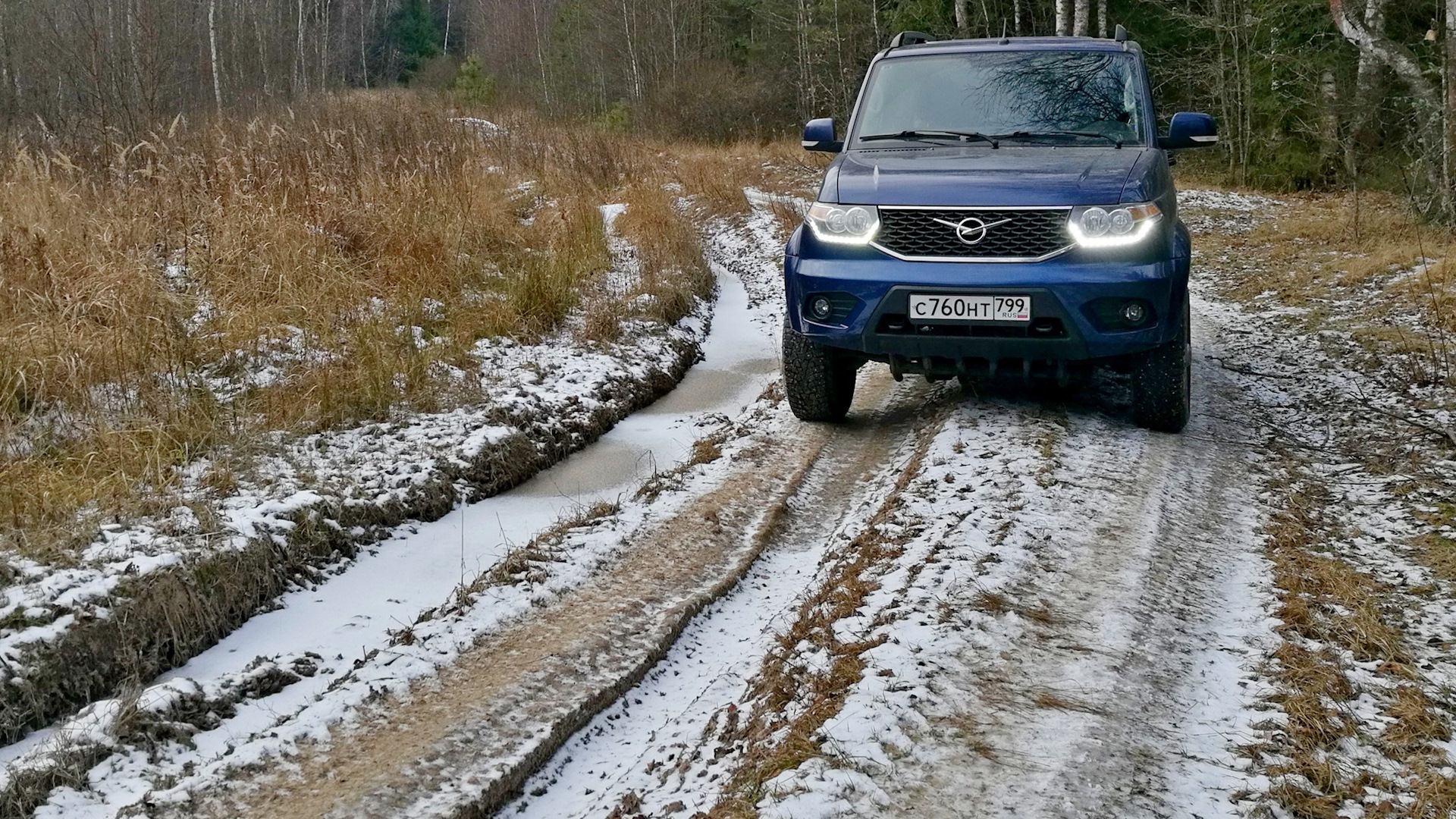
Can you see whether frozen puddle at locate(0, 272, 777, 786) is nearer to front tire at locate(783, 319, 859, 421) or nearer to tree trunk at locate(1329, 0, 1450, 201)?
front tire at locate(783, 319, 859, 421)

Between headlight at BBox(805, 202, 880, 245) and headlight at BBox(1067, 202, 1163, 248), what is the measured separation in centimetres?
87

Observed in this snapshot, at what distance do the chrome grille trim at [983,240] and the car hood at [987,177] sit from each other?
36 mm

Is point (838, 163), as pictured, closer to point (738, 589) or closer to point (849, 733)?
point (738, 589)

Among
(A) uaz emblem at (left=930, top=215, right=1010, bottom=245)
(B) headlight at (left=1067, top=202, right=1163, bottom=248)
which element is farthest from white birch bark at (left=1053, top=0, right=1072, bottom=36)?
(A) uaz emblem at (left=930, top=215, right=1010, bottom=245)

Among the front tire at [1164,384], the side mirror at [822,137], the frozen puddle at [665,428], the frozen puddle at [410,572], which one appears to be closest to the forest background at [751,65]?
the frozen puddle at [665,428]

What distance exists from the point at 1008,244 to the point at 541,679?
2745 mm

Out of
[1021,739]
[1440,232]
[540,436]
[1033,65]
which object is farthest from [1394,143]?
[1021,739]

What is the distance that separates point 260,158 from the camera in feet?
26.6

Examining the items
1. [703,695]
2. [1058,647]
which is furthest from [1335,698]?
[703,695]

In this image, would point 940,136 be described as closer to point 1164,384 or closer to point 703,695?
point 1164,384

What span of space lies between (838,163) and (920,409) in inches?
58.1

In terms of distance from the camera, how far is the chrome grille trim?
452 centimetres

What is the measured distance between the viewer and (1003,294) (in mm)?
4512

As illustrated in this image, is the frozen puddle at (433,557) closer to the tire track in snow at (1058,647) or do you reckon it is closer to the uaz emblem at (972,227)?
the tire track in snow at (1058,647)
